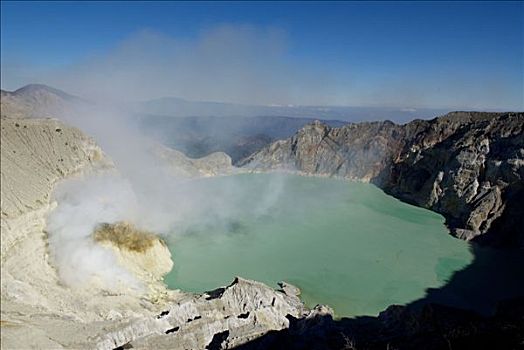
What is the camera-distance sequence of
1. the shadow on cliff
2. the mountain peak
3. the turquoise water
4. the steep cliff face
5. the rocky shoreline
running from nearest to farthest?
1. the shadow on cliff
2. the rocky shoreline
3. the turquoise water
4. the steep cliff face
5. the mountain peak

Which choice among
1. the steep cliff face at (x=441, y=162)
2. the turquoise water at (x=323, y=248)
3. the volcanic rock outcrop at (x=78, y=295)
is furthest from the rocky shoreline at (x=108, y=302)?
the turquoise water at (x=323, y=248)

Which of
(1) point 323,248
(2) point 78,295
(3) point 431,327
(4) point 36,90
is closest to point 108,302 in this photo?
(2) point 78,295

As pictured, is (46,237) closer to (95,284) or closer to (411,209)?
(95,284)

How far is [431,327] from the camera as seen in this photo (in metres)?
20.4

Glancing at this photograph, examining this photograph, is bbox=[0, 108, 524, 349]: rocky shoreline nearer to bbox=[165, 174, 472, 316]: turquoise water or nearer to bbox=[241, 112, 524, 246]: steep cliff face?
bbox=[241, 112, 524, 246]: steep cliff face

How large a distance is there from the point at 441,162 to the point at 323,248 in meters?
29.1

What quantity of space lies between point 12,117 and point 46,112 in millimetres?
22467

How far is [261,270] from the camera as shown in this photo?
Answer: 33.6m

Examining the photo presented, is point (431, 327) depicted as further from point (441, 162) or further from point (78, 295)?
point (441, 162)

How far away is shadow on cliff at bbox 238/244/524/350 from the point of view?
16469mm

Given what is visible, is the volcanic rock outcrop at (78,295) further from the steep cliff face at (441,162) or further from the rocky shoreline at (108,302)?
the steep cliff face at (441,162)

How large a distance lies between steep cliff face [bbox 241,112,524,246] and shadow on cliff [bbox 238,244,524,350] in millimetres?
13540

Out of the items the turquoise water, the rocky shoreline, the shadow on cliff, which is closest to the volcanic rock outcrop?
the rocky shoreline

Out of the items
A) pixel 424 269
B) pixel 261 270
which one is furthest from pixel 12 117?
pixel 424 269
